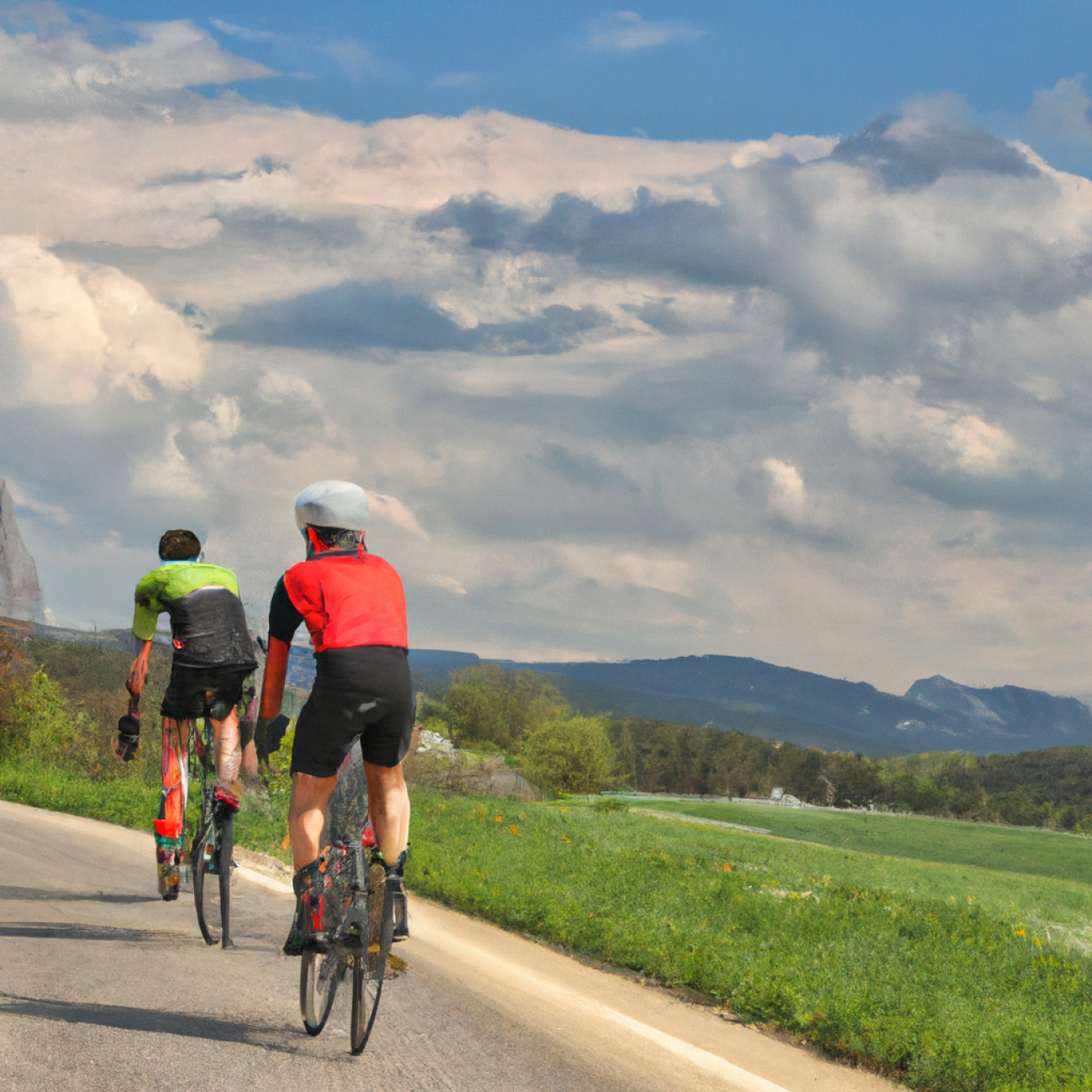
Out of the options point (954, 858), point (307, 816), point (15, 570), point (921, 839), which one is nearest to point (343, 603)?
point (307, 816)

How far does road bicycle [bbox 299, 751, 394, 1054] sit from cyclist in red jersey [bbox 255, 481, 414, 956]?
0.06m

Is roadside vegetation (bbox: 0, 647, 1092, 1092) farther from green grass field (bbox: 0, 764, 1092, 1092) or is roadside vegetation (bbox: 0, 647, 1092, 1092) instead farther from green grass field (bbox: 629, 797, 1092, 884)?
green grass field (bbox: 629, 797, 1092, 884)

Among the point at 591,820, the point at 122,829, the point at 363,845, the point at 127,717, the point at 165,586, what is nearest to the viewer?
the point at 363,845

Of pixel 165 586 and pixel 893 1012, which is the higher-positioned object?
pixel 165 586

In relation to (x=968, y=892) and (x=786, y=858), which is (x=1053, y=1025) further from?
(x=968, y=892)

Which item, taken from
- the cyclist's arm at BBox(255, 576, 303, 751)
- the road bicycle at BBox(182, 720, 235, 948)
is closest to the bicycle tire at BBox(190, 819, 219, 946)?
the road bicycle at BBox(182, 720, 235, 948)

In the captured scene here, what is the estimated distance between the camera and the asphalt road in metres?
4.52

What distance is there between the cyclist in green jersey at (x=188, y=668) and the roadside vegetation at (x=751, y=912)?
10.8 feet

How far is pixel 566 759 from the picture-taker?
7619 cm

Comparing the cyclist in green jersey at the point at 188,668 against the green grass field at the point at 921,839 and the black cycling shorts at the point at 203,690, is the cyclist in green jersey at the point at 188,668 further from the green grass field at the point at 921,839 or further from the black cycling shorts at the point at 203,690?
the green grass field at the point at 921,839

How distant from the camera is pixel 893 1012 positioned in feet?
22.1

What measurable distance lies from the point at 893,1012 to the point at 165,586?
17.4 feet

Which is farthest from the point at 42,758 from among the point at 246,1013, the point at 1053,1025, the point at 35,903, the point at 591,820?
the point at 1053,1025

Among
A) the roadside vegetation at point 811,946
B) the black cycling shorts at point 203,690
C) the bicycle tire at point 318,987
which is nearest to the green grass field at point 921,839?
the roadside vegetation at point 811,946
